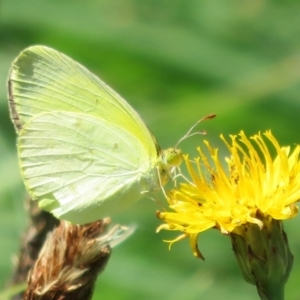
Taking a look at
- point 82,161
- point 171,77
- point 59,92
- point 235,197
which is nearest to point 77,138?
point 82,161

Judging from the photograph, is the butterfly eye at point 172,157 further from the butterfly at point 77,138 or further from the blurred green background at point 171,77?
the blurred green background at point 171,77

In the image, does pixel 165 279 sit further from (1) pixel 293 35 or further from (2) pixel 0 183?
(1) pixel 293 35

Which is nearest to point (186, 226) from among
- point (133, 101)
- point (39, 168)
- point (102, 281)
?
point (39, 168)

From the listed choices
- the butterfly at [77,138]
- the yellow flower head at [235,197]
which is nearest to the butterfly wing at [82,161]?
the butterfly at [77,138]

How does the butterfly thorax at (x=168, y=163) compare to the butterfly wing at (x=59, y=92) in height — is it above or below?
below

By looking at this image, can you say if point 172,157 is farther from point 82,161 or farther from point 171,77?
point 171,77

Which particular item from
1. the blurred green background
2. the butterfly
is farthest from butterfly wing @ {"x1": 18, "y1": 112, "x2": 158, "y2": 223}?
the blurred green background

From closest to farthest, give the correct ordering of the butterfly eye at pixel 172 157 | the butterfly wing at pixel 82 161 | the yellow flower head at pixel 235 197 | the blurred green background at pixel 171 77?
the yellow flower head at pixel 235 197 < the butterfly wing at pixel 82 161 < the butterfly eye at pixel 172 157 < the blurred green background at pixel 171 77

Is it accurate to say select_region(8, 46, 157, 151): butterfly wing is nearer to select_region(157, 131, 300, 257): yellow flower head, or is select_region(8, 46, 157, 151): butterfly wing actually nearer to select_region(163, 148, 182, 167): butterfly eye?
select_region(163, 148, 182, 167): butterfly eye
